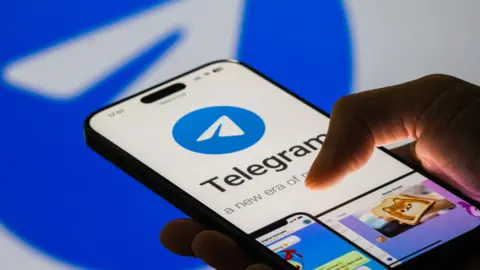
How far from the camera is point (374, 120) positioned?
2.37ft

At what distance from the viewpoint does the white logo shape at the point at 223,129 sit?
2.61 ft

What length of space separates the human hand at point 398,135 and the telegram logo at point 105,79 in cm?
11

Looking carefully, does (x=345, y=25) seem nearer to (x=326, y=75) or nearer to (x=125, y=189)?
(x=326, y=75)

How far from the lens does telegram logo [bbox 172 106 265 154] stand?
30.9 inches

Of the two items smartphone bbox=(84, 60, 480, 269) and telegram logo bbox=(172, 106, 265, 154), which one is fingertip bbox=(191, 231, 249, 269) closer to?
smartphone bbox=(84, 60, 480, 269)

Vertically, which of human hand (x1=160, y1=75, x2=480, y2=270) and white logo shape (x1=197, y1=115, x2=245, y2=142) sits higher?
human hand (x1=160, y1=75, x2=480, y2=270)

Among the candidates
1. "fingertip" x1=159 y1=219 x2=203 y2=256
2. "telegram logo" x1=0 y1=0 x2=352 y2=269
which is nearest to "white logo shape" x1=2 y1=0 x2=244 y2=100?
"telegram logo" x1=0 y1=0 x2=352 y2=269

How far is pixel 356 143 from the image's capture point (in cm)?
71

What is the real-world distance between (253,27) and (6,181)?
29 cm

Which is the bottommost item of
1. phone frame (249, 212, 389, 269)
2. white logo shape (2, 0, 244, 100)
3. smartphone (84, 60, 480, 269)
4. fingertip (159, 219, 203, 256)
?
fingertip (159, 219, 203, 256)

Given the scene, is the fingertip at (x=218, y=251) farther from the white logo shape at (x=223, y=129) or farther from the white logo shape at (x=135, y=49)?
the white logo shape at (x=135, y=49)

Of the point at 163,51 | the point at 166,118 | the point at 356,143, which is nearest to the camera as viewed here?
the point at 356,143

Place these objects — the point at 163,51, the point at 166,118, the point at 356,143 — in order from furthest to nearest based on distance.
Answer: the point at 163,51
the point at 166,118
the point at 356,143

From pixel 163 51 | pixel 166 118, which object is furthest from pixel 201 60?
pixel 166 118
